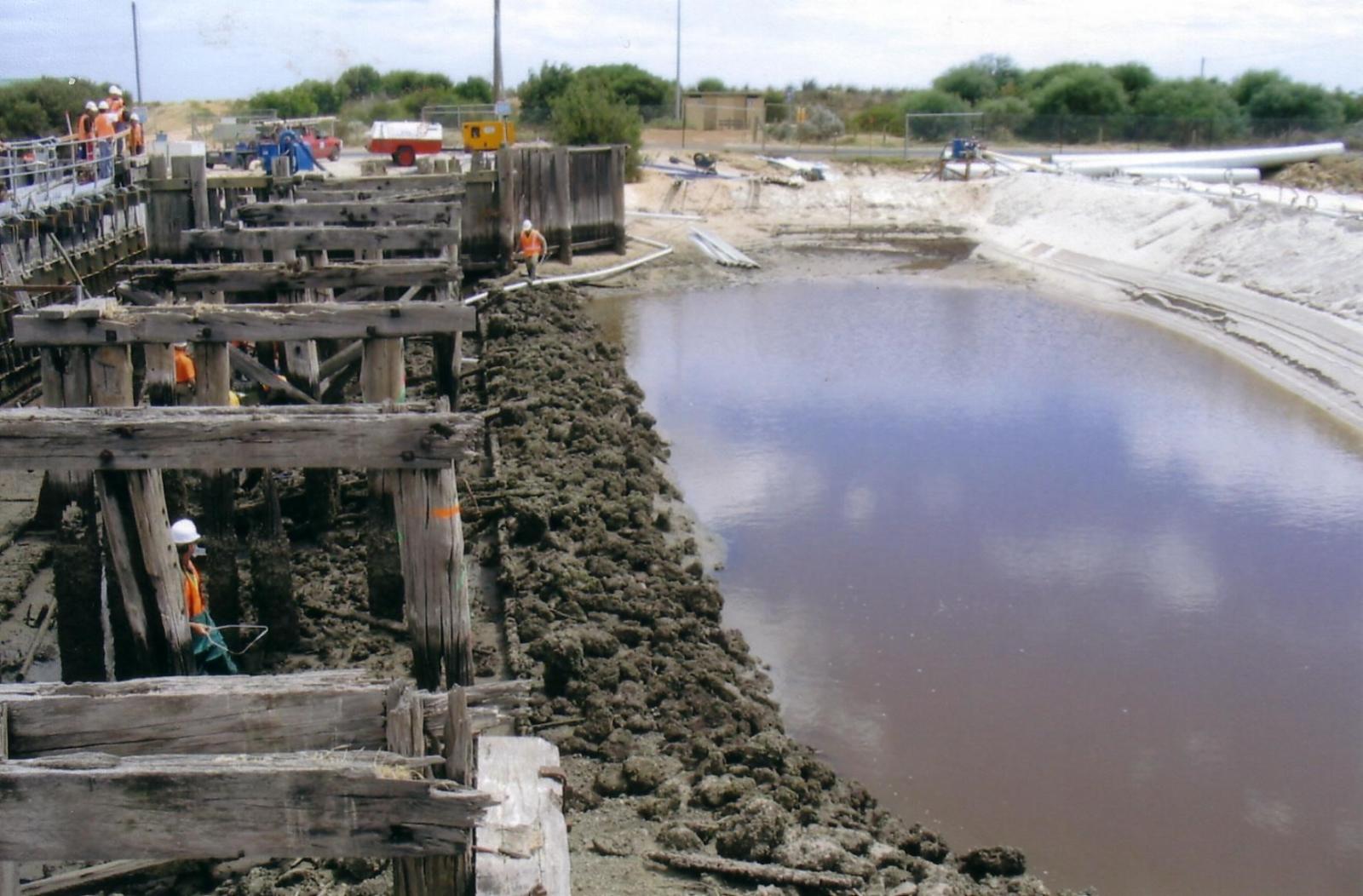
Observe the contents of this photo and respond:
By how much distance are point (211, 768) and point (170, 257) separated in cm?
1708

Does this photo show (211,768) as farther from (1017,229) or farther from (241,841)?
(1017,229)

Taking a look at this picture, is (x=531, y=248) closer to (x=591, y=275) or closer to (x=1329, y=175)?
(x=591, y=275)

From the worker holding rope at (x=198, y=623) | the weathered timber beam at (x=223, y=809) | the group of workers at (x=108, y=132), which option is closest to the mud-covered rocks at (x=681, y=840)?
the worker holding rope at (x=198, y=623)

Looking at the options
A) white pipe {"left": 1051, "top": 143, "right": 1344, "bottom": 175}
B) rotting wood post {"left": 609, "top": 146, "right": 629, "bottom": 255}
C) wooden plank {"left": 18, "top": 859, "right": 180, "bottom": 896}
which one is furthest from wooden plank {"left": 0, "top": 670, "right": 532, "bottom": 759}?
white pipe {"left": 1051, "top": 143, "right": 1344, "bottom": 175}

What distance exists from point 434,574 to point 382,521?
124 inches

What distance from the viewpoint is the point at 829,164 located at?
46375mm

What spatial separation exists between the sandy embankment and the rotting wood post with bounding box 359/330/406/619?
1440cm

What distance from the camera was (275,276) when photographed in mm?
11445

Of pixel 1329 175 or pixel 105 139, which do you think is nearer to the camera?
pixel 105 139

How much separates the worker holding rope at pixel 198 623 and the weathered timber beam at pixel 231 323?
155 cm

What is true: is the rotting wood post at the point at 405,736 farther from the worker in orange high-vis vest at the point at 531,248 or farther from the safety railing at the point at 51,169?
the worker in orange high-vis vest at the point at 531,248

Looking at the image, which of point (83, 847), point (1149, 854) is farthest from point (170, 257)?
point (83, 847)

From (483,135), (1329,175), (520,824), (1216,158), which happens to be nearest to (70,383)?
(520,824)

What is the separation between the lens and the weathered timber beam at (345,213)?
15914 millimetres
